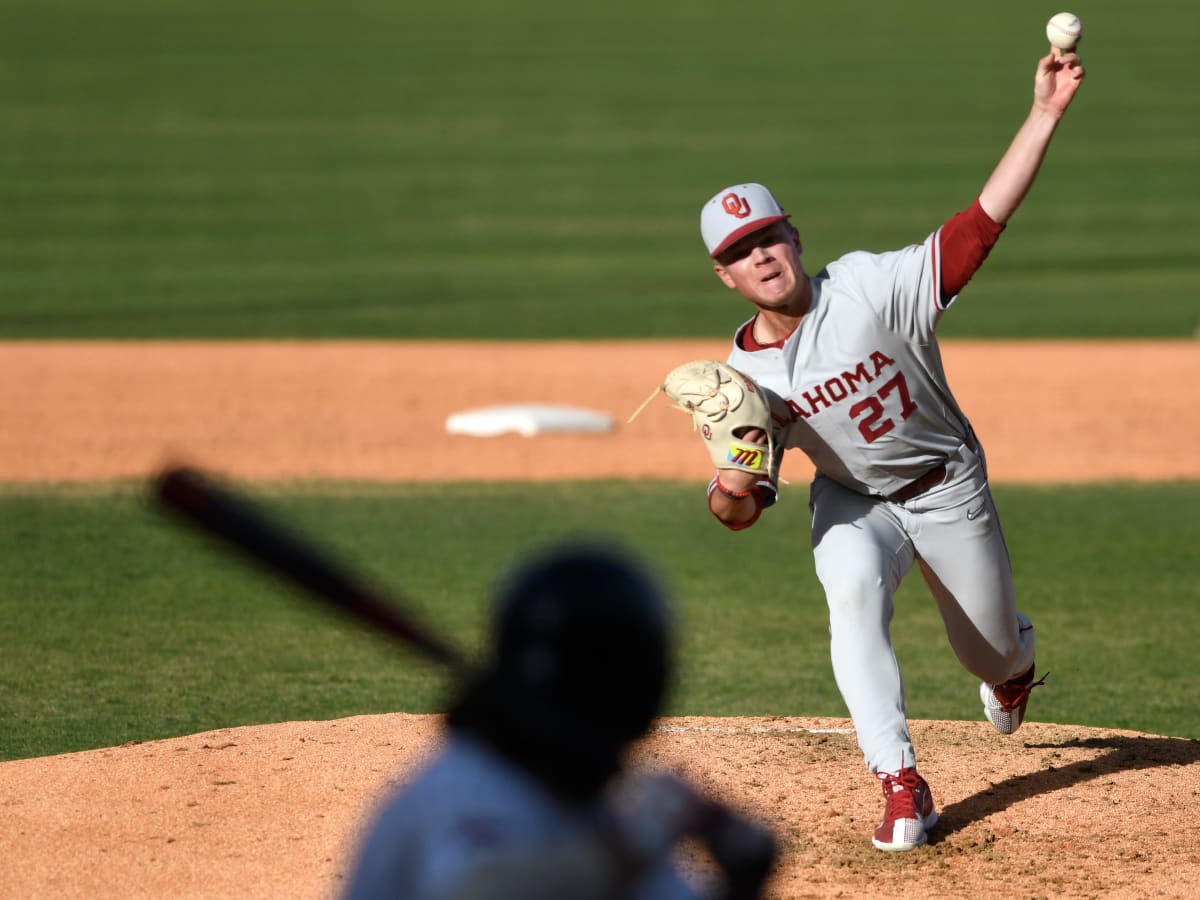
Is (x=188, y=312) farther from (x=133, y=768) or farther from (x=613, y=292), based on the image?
(x=133, y=768)

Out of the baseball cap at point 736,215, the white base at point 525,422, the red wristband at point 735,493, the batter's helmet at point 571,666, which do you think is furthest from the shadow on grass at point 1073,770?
the white base at point 525,422

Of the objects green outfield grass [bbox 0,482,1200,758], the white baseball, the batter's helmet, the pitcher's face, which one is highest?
the white baseball

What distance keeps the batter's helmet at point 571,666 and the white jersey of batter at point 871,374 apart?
9.42 feet

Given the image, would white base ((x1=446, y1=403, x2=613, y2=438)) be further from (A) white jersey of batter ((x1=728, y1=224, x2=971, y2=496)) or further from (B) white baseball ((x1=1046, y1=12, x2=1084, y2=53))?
(B) white baseball ((x1=1046, y1=12, x2=1084, y2=53))

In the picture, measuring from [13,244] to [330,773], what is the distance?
1491 centimetres

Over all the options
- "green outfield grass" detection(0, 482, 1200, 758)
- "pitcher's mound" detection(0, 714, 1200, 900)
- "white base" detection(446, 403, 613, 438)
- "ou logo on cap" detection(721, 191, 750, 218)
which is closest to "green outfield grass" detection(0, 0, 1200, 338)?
"white base" detection(446, 403, 613, 438)

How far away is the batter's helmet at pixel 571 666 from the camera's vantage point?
1682 millimetres

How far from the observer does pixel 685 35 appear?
31.4 meters

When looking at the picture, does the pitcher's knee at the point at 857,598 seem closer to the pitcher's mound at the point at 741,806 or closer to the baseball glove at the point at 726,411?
the baseball glove at the point at 726,411

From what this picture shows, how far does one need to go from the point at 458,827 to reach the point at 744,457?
110 inches

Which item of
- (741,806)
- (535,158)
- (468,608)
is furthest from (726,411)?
(535,158)

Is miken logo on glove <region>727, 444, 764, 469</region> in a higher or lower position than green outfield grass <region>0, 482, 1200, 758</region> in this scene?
higher

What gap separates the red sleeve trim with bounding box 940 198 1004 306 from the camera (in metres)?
4.37

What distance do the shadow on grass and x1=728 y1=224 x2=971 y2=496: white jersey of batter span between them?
3.11 ft
